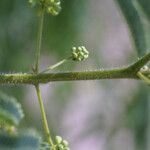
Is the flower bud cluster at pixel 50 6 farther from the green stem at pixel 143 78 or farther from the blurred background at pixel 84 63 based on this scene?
the blurred background at pixel 84 63

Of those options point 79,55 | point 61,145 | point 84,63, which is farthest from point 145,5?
point 84,63

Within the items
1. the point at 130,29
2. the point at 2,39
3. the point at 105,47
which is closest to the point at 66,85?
the point at 105,47

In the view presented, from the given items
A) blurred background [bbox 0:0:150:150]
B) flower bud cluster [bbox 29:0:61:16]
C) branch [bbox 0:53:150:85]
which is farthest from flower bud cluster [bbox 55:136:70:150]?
blurred background [bbox 0:0:150:150]

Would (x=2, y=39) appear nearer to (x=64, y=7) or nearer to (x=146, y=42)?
(x=64, y=7)

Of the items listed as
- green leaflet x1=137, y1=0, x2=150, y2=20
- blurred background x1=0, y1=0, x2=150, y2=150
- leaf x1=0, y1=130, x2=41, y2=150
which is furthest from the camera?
blurred background x1=0, y1=0, x2=150, y2=150

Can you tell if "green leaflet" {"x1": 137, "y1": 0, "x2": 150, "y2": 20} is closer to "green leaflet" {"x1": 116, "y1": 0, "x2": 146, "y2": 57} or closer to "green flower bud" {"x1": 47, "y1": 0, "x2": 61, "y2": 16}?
"green leaflet" {"x1": 116, "y1": 0, "x2": 146, "y2": 57}

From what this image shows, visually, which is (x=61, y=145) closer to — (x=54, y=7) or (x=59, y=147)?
(x=59, y=147)

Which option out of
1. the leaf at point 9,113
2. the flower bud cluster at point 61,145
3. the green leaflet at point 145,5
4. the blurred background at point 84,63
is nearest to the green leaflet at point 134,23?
the green leaflet at point 145,5

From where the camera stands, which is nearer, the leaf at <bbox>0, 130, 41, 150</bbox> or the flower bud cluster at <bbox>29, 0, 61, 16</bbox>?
the leaf at <bbox>0, 130, 41, 150</bbox>
